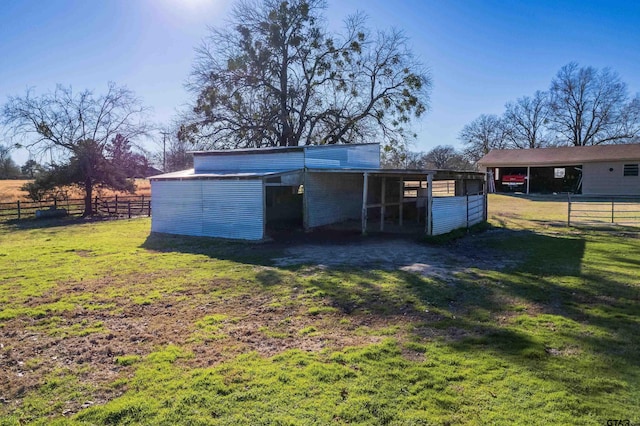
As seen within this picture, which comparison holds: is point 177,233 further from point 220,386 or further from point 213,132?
point 220,386

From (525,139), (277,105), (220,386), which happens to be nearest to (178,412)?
(220,386)

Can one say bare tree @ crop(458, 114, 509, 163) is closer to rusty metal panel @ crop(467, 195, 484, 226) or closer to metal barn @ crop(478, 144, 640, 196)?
metal barn @ crop(478, 144, 640, 196)

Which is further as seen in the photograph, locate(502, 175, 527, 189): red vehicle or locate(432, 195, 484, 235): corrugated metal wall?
locate(502, 175, 527, 189): red vehicle

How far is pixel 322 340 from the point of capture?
4.71 meters

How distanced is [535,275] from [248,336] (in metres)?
5.77

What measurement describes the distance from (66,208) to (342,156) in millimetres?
17144

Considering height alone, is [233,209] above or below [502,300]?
above

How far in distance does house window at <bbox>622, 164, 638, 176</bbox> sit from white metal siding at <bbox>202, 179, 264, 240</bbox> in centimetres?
2761

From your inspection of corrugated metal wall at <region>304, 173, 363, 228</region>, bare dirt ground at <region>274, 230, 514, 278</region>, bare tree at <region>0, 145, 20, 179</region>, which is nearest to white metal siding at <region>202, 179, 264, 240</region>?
bare dirt ground at <region>274, 230, 514, 278</region>

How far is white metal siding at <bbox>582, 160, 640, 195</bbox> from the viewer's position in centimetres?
2778

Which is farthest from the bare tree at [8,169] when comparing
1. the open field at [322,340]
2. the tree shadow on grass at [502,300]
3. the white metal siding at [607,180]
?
the white metal siding at [607,180]

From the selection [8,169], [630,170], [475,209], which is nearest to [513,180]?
[630,170]

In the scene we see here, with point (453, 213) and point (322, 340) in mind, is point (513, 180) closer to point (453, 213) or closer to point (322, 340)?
point (453, 213)

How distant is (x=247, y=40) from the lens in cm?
2191
